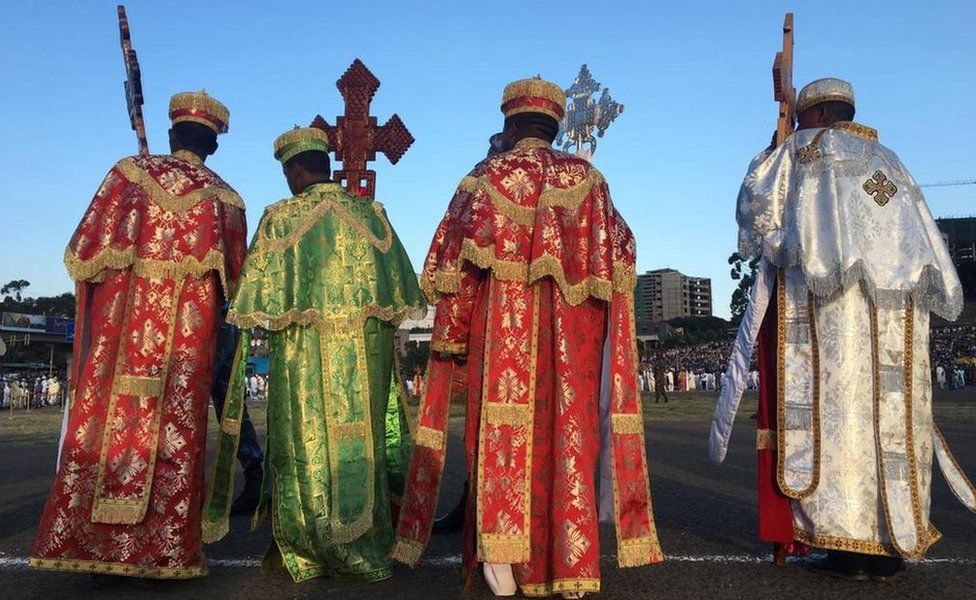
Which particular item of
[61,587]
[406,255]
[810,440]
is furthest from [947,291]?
[61,587]

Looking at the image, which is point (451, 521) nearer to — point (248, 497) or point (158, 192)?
point (248, 497)

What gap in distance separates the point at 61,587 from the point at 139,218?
6.29ft

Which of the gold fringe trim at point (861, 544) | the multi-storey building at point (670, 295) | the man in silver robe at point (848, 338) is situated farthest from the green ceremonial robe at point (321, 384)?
the multi-storey building at point (670, 295)

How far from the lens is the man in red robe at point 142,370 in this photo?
3955mm

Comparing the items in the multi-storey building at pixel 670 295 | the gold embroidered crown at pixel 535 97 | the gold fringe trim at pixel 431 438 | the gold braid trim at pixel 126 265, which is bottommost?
the gold fringe trim at pixel 431 438

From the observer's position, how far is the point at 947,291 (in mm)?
4180

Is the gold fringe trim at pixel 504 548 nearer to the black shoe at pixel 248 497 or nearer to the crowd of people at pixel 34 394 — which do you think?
the black shoe at pixel 248 497

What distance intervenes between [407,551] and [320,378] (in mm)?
1040

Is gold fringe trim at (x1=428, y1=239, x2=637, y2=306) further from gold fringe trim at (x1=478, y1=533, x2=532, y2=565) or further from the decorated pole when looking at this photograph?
the decorated pole

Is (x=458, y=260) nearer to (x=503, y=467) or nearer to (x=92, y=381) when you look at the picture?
(x=503, y=467)

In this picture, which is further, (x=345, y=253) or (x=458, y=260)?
(x=345, y=253)

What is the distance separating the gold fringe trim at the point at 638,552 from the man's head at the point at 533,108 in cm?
201

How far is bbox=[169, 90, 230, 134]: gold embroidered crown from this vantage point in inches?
187

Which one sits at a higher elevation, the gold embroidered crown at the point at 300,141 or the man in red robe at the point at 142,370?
the gold embroidered crown at the point at 300,141
